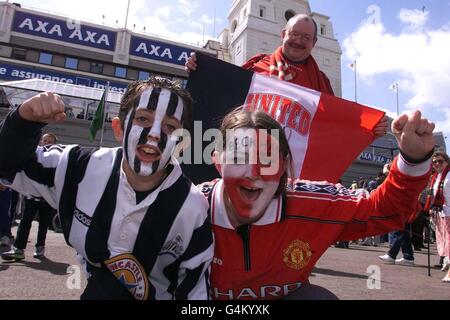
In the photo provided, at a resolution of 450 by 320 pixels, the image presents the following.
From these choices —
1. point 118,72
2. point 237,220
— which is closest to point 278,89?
point 237,220

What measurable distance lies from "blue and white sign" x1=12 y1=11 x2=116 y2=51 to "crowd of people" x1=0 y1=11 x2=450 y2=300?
28195mm

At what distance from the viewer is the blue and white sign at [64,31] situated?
86.5 feet

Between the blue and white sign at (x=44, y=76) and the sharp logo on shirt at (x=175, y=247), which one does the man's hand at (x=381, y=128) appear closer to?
the sharp logo on shirt at (x=175, y=247)

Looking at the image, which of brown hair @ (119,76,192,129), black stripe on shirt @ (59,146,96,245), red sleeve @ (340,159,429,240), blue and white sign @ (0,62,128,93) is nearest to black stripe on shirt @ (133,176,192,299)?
black stripe on shirt @ (59,146,96,245)

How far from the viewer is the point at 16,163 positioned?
1.62 m

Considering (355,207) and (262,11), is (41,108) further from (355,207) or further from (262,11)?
(262,11)

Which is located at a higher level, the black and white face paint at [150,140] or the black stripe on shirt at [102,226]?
the black and white face paint at [150,140]

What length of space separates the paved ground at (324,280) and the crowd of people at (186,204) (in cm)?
174

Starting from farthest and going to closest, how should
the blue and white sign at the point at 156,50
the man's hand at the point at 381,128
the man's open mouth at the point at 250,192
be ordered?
the blue and white sign at the point at 156,50
the man's hand at the point at 381,128
the man's open mouth at the point at 250,192

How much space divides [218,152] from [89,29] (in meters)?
29.0

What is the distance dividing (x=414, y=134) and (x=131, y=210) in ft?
4.18

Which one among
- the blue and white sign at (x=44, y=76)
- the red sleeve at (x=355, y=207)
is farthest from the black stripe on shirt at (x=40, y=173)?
the blue and white sign at (x=44, y=76)
